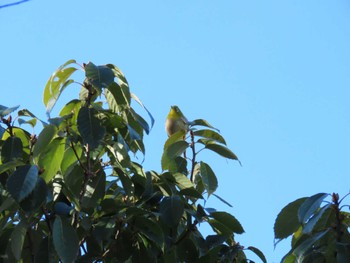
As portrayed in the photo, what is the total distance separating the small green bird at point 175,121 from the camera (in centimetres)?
244

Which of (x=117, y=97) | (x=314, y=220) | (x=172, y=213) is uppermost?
(x=117, y=97)

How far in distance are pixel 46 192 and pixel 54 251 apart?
0.18m

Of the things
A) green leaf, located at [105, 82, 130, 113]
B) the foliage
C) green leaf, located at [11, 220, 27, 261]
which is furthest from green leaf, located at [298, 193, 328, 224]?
green leaf, located at [11, 220, 27, 261]

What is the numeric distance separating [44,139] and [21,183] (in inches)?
6.6

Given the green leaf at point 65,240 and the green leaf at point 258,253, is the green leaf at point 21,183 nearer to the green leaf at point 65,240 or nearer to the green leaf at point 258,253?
the green leaf at point 65,240

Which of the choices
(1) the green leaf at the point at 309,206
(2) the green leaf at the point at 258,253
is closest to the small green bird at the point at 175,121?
(2) the green leaf at the point at 258,253

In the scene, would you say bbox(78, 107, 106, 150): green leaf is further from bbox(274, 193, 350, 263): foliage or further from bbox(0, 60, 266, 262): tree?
bbox(274, 193, 350, 263): foliage

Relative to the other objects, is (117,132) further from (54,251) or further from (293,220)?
(293,220)

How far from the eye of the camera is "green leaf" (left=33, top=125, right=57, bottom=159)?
2.08 meters

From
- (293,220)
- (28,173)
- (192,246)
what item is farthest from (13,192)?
(293,220)

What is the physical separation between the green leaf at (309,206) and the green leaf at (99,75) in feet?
1.81

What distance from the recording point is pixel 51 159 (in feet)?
7.01

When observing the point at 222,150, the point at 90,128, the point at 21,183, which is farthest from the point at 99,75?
the point at 222,150

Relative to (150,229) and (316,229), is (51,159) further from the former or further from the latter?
(316,229)
